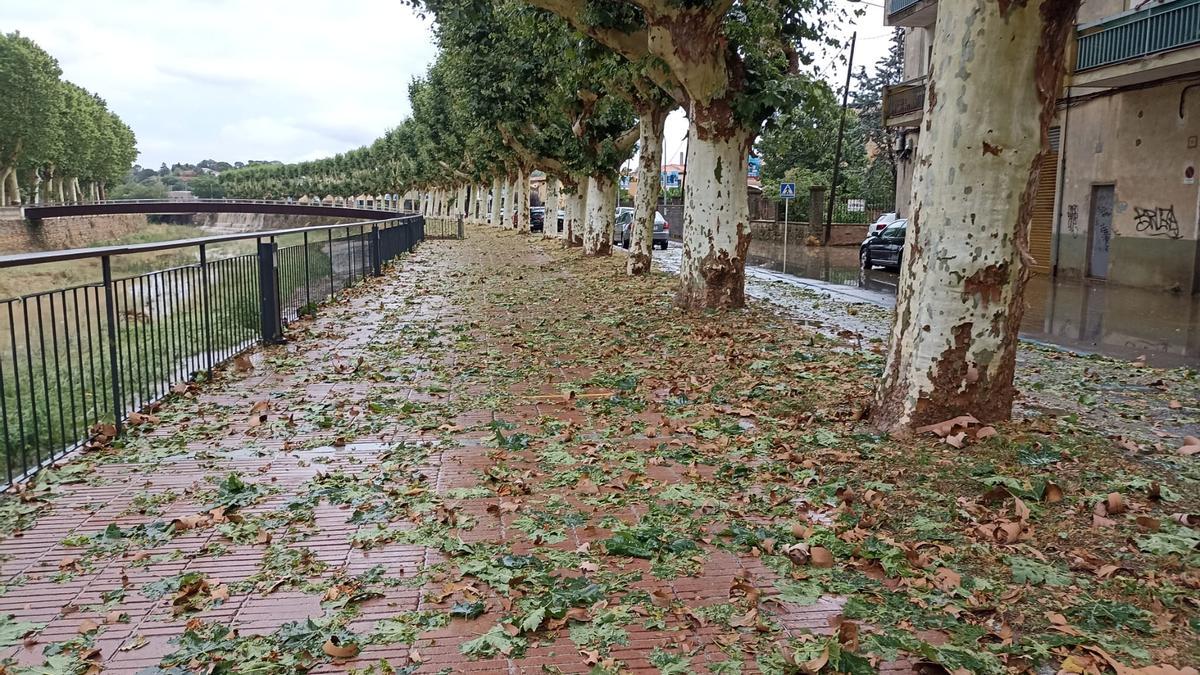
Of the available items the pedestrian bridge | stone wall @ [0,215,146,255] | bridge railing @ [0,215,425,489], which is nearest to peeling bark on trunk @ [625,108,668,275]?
bridge railing @ [0,215,425,489]

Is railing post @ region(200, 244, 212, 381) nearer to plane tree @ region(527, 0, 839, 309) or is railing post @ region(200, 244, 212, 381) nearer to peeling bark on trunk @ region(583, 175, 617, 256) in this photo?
plane tree @ region(527, 0, 839, 309)

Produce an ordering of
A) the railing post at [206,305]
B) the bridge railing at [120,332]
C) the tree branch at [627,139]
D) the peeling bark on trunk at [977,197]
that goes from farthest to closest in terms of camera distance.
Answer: the tree branch at [627,139], the railing post at [206,305], the bridge railing at [120,332], the peeling bark on trunk at [977,197]

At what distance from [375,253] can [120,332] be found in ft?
46.7

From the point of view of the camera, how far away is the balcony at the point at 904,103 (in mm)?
25938

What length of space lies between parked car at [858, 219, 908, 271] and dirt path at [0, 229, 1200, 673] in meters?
17.8

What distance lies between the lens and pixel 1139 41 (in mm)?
17281

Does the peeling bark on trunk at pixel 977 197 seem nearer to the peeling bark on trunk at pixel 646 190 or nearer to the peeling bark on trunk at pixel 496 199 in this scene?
the peeling bark on trunk at pixel 646 190

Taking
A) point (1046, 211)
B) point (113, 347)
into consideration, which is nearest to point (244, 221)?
point (1046, 211)

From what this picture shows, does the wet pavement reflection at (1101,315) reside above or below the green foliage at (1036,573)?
below

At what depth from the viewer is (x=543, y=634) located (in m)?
3.36

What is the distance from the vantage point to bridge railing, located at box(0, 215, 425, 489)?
5367mm

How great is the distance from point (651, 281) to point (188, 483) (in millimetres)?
12596

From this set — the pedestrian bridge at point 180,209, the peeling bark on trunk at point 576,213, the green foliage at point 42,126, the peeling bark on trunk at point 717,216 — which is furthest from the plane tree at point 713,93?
the green foliage at point 42,126

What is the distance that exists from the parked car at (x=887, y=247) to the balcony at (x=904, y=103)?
3.79 meters
